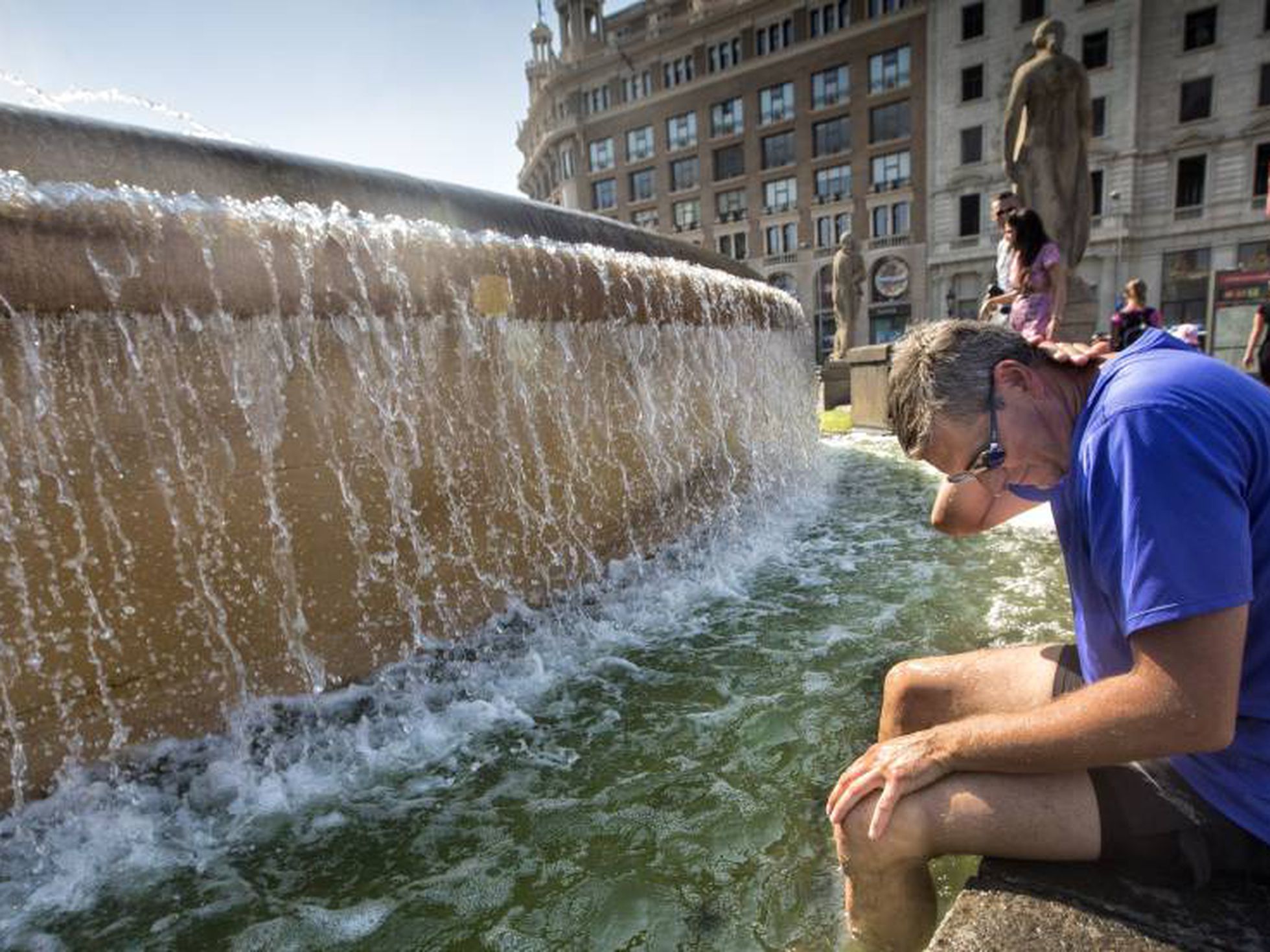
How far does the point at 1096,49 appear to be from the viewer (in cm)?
3041

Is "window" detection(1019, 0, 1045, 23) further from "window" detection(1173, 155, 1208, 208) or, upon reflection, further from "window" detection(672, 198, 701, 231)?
"window" detection(672, 198, 701, 231)

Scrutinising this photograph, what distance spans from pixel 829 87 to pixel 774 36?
15.4 feet

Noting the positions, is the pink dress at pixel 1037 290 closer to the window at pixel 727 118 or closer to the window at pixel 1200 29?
the window at pixel 1200 29

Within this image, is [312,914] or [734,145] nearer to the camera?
[312,914]

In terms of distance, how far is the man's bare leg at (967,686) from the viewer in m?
1.60

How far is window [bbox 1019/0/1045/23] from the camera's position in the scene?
3111cm

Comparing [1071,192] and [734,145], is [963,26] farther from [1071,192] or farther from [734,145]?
[1071,192]

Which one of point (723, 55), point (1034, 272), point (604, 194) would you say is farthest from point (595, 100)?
point (1034, 272)

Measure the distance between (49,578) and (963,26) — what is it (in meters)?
41.6

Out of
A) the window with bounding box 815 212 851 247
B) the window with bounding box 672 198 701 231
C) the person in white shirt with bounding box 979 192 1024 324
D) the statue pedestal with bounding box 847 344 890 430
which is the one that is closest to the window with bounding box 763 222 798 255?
the window with bounding box 815 212 851 247

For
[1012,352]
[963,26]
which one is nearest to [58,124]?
[1012,352]

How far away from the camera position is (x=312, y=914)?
181 cm

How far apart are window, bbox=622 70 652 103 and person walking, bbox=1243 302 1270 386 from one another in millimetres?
42661

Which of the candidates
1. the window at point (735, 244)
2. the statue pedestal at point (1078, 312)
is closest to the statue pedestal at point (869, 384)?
the statue pedestal at point (1078, 312)
